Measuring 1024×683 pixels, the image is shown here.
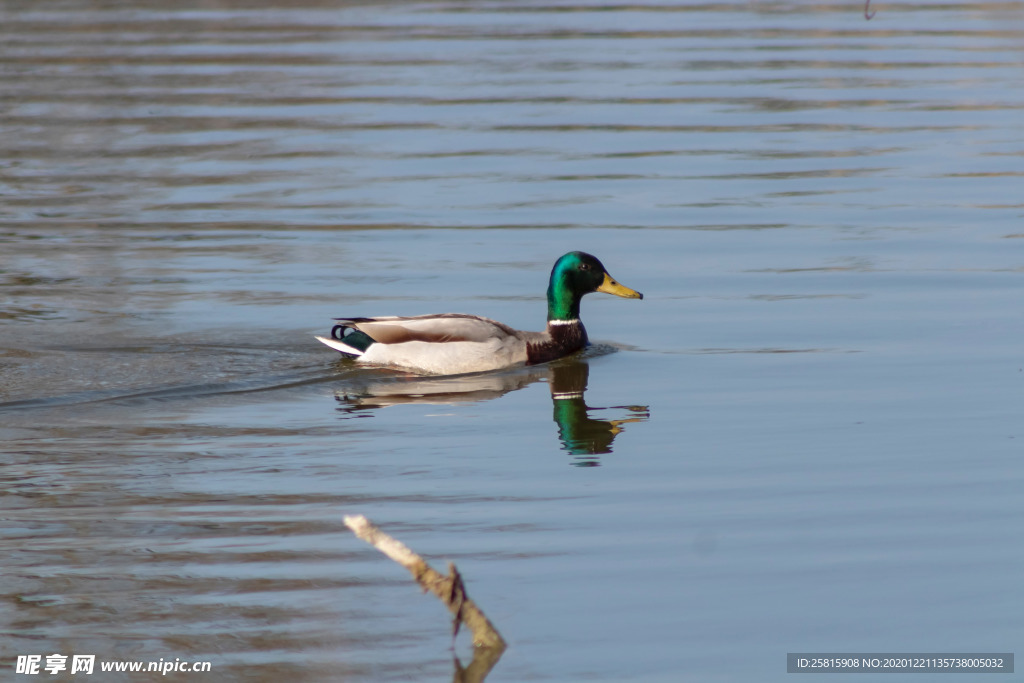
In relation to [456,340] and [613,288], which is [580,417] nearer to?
[456,340]

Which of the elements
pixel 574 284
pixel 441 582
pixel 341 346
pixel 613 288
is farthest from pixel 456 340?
pixel 441 582

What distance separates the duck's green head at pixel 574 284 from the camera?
11820mm

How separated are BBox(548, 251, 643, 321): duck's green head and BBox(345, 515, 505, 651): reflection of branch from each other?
6.01 m

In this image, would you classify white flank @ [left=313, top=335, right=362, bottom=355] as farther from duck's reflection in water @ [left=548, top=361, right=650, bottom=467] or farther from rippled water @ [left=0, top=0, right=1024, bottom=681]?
duck's reflection in water @ [left=548, top=361, right=650, bottom=467]

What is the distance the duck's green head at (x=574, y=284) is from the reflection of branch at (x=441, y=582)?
601 cm

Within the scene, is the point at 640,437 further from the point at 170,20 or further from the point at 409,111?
the point at 170,20

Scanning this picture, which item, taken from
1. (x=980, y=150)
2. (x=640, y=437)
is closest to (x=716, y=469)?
(x=640, y=437)

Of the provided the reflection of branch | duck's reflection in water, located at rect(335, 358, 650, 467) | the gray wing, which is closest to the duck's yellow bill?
duck's reflection in water, located at rect(335, 358, 650, 467)

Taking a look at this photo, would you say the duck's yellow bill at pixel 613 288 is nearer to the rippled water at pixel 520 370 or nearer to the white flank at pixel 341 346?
the rippled water at pixel 520 370

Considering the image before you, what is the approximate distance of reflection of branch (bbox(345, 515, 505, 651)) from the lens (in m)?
4.82

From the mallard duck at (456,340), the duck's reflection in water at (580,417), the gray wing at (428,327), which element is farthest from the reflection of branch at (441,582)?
the gray wing at (428,327)

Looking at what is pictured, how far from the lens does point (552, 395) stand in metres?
10.7

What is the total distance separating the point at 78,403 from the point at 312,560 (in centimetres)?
365

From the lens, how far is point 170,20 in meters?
30.6
